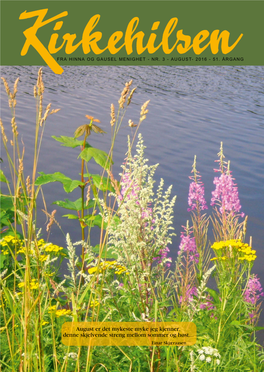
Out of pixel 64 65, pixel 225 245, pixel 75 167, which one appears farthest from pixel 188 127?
pixel 64 65

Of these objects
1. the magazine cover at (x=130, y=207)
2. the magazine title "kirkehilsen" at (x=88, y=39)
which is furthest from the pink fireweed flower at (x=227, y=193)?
the magazine title "kirkehilsen" at (x=88, y=39)

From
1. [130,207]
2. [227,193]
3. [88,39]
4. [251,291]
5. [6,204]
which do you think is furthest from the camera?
[88,39]

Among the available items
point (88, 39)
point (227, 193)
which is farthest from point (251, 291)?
point (88, 39)

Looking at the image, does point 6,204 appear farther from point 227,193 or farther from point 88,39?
point 88,39

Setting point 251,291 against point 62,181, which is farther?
point 251,291

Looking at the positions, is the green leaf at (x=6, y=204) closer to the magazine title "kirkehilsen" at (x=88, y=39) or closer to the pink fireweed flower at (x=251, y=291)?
the magazine title "kirkehilsen" at (x=88, y=39)

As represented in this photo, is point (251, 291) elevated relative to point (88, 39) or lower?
lower

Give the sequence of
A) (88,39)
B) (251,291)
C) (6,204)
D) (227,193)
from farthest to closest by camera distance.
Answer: (88,39), (227,193), (251,291), (6,204)

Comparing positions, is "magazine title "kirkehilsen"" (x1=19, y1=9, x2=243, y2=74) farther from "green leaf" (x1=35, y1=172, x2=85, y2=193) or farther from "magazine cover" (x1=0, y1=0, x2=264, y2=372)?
"green leaf" (x1=35, y1=172, x2=85, y2=193)

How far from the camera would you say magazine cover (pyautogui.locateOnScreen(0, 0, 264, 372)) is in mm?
2020

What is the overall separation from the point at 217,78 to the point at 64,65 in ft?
36.6

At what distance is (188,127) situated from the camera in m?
13.8

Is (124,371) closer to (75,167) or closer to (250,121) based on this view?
(75,167)

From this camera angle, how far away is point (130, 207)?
90.6 inches
